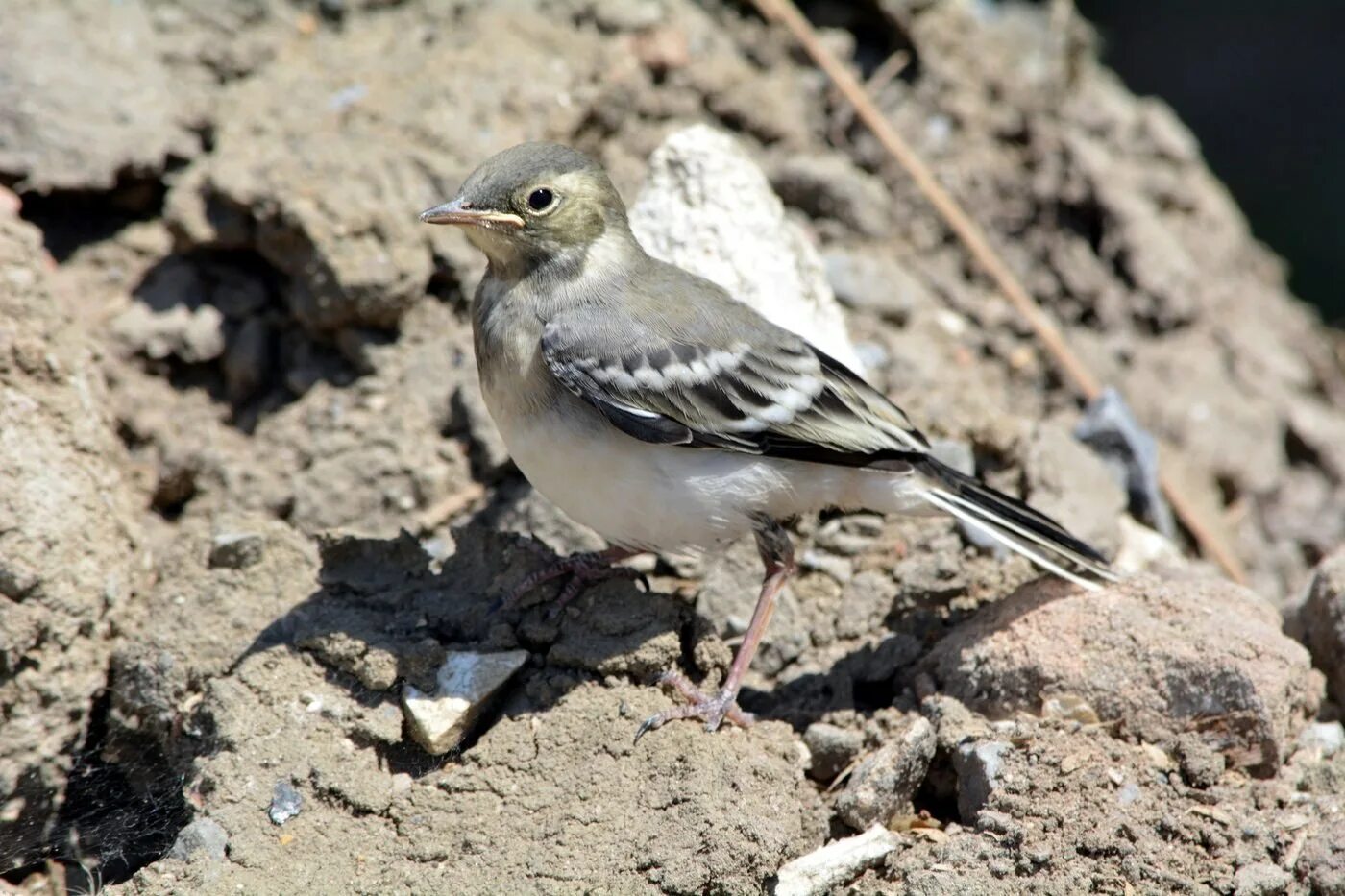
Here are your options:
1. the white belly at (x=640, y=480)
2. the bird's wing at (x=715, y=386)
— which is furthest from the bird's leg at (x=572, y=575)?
the bird's wing at (x=715, y=386)

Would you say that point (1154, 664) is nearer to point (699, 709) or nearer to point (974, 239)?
point (699, 709)

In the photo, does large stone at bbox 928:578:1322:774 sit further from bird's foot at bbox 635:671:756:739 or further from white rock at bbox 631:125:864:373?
white rock at bbox 631:125:864:373

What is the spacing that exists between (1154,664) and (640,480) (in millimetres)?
2019

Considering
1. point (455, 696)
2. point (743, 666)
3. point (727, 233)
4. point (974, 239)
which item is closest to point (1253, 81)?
point (974, 239)

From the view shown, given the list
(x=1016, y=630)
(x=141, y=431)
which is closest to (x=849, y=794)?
(x=1016, y=630)

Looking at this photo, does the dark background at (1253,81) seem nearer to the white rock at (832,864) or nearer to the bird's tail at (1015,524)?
the bird's tail at (1015,524)

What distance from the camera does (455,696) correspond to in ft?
16.8

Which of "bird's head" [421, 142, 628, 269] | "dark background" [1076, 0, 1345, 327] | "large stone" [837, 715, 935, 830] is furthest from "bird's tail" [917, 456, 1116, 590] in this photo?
"dark background" [1076, 0, 1345, 327]

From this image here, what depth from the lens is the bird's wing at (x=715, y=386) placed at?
521cm

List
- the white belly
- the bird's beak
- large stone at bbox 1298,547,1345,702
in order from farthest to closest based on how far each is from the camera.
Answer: large stone at bbox 1298,547,1345,702, the bird's beak, the white belly

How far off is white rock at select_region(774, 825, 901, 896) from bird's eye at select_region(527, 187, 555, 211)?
2.63m

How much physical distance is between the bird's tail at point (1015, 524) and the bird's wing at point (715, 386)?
18 centimetres

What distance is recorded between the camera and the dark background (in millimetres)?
12258

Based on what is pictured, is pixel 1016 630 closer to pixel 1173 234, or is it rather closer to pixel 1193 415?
pixel 1193 415
